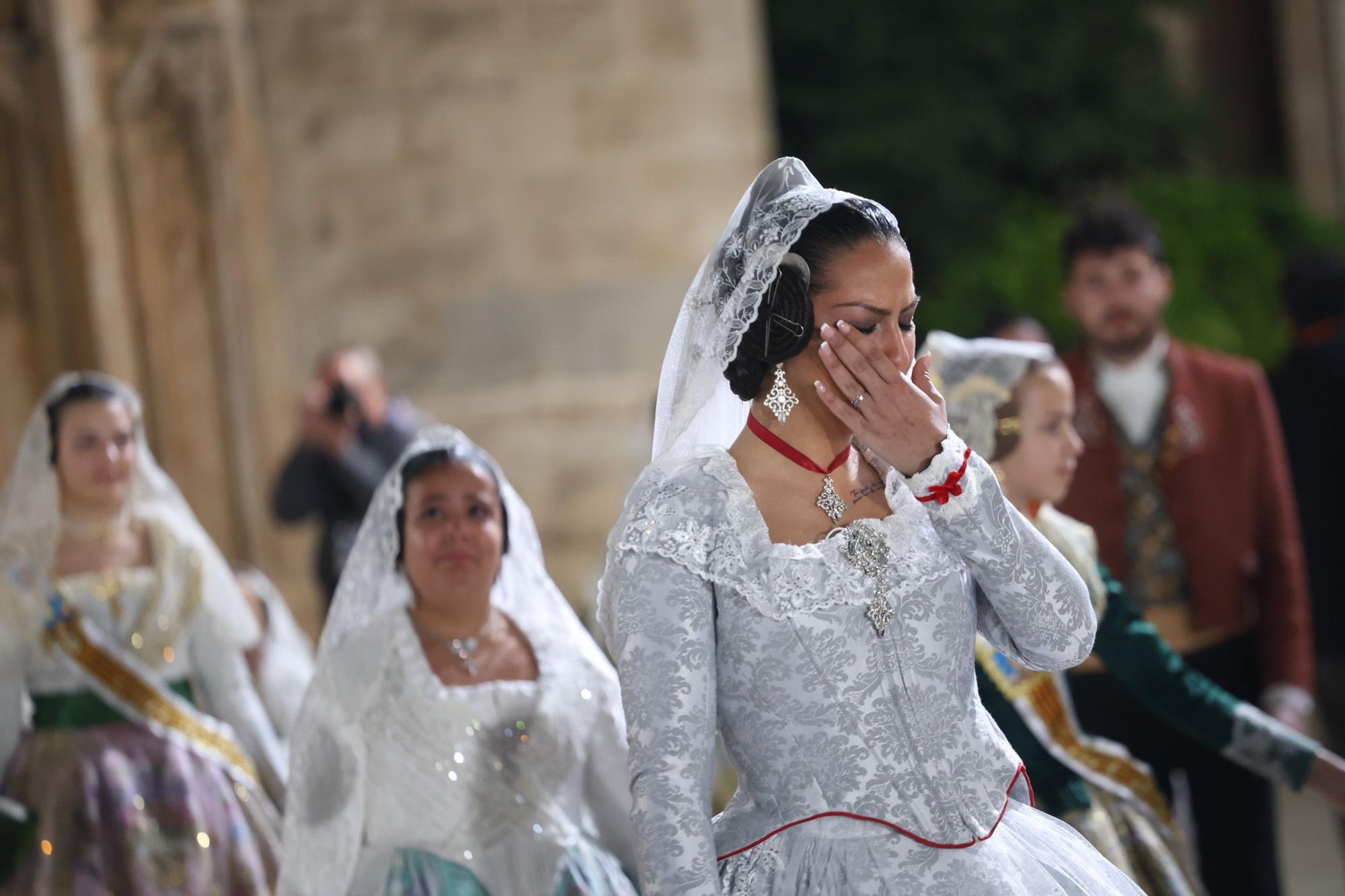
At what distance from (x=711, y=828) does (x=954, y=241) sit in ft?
31.7

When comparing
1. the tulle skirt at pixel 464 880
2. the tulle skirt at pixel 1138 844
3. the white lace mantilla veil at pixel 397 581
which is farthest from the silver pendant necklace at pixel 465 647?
the tulle skirt at pixel 1138 844

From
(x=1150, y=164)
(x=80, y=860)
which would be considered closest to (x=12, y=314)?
(x=80, y=860)

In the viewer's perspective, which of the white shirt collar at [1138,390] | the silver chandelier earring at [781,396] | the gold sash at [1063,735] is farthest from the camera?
the white shirt collar at [1138,390]

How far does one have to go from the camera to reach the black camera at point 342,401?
680 cm

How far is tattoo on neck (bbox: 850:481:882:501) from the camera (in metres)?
2.51

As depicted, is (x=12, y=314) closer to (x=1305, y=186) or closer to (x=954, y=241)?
(x=954, y=241)

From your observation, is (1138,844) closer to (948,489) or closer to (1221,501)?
(1221,501)

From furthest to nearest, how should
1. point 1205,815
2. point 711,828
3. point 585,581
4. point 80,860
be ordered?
1. point 585,581
2. point 1205,815
3. point 80,860
4. point 711,828

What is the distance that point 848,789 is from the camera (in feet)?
7.77

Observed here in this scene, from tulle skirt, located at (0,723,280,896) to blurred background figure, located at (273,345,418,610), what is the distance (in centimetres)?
255

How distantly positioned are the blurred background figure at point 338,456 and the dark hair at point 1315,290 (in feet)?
11.7

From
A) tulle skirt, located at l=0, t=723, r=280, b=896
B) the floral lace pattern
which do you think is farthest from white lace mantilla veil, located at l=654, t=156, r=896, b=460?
tulle skirt, located at l=0, t=723, r=280, b=896

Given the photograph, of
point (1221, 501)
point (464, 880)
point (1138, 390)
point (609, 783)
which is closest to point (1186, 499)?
point (1221, 501)

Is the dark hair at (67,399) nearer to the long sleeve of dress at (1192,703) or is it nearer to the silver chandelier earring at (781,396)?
the silver chandelier earring at (781,396)
